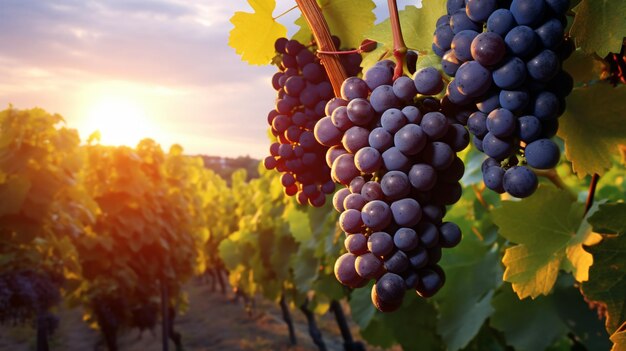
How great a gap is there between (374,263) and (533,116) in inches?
13.2

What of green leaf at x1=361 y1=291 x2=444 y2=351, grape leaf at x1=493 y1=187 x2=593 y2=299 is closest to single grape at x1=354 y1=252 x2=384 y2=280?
grape leaf at x1=493 y1=187 x2=593 y2=299

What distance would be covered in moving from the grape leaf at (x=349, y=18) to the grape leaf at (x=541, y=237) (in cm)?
71

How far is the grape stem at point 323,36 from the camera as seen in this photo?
0.92 m

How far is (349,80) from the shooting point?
85 cm

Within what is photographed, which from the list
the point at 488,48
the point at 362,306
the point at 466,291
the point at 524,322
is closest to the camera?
the point at 488,48

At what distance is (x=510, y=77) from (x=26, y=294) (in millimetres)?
6763

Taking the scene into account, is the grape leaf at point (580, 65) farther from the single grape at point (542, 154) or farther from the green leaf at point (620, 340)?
the green leaf at point (620, 340)

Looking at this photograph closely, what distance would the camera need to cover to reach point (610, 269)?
1.34 metres

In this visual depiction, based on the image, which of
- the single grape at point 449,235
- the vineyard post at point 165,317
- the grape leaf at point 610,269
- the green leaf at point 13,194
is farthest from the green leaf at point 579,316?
the vineyard post at point 165,317

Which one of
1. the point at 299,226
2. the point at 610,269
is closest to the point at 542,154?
the point at 610,269

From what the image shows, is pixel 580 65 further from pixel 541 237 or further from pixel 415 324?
pixel 415 324

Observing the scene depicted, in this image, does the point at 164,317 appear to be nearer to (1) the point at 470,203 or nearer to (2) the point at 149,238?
(2) the point at 149,238

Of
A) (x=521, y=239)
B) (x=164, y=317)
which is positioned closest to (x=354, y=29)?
(x=521, y=239)

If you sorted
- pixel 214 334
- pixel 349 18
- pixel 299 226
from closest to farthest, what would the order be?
1. pixel 349 18
2. pixel 299 226
3. pixel 214 334
